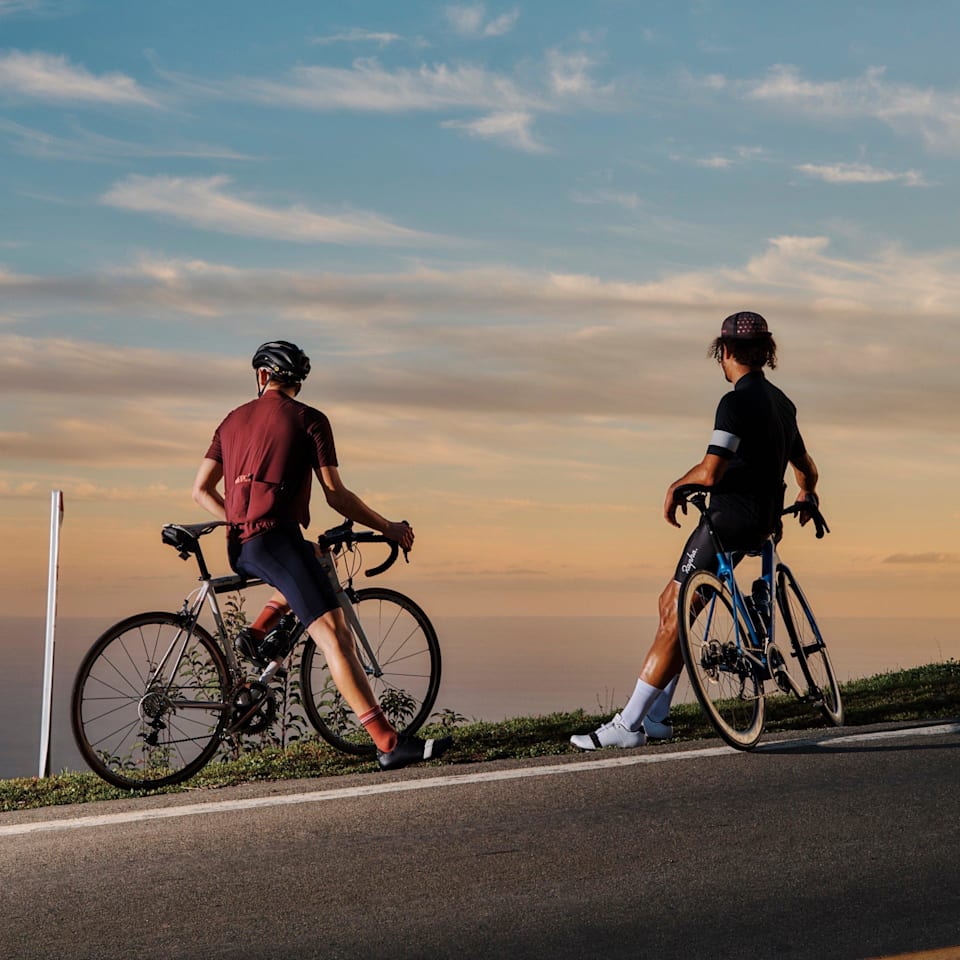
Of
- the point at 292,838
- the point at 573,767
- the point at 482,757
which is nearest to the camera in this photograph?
the point at 292,838

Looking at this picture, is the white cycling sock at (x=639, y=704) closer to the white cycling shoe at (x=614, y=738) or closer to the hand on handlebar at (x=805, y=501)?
the white cycling shoe at (x=614, y=738)

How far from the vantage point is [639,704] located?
786 centimetres

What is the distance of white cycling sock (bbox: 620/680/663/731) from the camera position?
7852 mm

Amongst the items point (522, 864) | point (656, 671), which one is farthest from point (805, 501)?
point (522, 864)

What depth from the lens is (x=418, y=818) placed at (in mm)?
6340

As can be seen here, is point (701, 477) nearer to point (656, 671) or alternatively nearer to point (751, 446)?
point (751, 446)

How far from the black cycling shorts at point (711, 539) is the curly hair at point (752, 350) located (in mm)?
942

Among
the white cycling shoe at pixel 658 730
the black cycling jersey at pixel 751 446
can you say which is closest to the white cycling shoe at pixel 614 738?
the white cycling shoe at pixel 658 730

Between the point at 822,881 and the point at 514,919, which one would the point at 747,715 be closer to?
the point at 822,881

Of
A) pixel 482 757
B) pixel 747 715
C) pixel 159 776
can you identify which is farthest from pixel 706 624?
pixel 159 776

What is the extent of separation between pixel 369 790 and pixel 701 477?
2.61 metres

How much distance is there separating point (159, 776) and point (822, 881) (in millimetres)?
4007

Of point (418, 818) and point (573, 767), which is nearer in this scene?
point (418, 818)

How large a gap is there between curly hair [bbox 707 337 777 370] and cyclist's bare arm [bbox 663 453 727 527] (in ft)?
2.42
